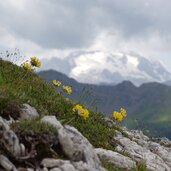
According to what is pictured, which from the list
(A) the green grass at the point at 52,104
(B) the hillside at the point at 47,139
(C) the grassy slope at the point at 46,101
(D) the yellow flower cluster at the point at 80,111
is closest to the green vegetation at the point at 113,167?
(B) the hillside at the point at 47,139

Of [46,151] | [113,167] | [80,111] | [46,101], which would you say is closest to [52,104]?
[46,101]

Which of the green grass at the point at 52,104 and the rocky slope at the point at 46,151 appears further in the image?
the green grass at the point at 52,104

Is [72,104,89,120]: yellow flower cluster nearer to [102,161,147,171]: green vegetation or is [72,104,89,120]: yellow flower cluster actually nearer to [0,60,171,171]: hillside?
[0,60,171,171]: hillside

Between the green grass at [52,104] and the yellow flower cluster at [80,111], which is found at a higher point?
the green grass at [52,104]

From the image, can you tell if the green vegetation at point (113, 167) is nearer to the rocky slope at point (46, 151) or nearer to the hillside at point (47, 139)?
the hillside at point (47, 139)

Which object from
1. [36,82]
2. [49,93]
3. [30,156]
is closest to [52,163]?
[30,156]

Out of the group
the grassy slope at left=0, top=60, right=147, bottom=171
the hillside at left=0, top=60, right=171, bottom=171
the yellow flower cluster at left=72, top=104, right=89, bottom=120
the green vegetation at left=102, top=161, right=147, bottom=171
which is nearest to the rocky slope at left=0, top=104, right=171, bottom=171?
the hillside at left=0, top=60, right=171, bottom=171

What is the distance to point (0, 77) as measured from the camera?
Answer: 13133 millimetres

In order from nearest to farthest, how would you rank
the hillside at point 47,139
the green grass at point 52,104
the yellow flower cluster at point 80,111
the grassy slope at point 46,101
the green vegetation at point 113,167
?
the hillside at point 47,139 < the green vegetation at point 113,167 < the yellow flower cluster at point 80,111 < the grassy slope at point 46,101 < the green grass at point 52,104

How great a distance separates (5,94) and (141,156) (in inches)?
226

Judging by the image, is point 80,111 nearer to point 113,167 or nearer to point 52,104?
point 113,167

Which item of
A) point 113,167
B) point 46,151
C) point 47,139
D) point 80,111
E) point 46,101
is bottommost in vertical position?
point 46,151

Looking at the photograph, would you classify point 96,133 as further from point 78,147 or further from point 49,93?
point 78,147

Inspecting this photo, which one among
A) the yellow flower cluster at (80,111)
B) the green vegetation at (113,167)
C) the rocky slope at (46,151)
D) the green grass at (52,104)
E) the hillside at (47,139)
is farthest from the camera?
the green grass at (52,104)
